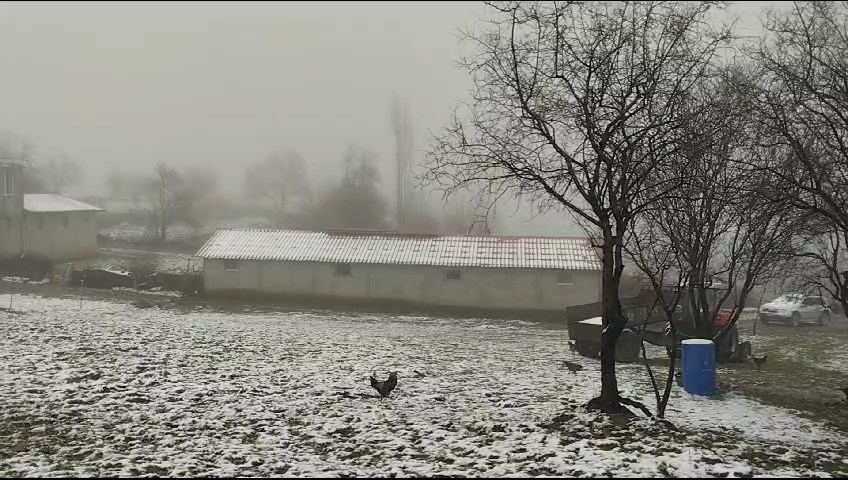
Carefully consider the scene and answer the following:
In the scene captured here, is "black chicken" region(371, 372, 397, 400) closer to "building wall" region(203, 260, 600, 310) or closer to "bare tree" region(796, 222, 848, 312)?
"bare tree" region(796, 222, 848, 312)

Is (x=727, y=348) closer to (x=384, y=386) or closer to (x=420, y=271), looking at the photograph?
(x=384, y=386)

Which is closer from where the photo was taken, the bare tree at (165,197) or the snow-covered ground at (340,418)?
the snow-covered ground at (340,418)

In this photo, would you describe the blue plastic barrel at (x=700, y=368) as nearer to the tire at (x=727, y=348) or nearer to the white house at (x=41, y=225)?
the tire at (x=727, y=348)

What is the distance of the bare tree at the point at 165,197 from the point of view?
66500mm

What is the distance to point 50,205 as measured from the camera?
4850cm

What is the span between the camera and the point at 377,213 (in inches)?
2788

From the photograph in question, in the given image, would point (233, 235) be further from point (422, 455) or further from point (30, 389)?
point (422, 455)

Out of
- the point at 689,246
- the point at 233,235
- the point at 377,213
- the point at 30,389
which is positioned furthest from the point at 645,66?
the point at 377,213

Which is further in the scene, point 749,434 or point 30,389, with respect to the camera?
point 30,389

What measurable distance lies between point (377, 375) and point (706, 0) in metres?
10.7

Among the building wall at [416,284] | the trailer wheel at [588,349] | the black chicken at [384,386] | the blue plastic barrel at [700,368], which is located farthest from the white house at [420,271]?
the black chicken at [384,386]

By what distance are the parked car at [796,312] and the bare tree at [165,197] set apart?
54.4 metres

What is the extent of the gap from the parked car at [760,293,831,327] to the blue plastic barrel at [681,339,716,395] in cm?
2567

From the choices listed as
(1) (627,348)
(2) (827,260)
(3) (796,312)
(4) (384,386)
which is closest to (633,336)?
(1) (627,348)
